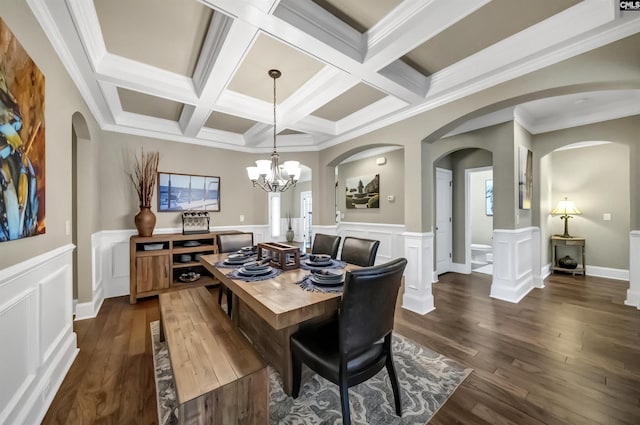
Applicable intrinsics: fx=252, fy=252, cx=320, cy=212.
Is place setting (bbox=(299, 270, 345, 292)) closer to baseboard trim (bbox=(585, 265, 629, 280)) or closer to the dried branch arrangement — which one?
the dried branch arrangement

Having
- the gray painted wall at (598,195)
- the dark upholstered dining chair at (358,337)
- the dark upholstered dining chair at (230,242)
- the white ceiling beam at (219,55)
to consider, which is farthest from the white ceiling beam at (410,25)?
the gray painted wall at (598,195)

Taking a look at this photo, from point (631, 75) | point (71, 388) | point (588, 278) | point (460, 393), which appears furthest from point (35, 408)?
point (588, 278)

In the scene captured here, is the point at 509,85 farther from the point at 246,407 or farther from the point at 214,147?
the point at 214,147

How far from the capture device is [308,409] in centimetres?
163

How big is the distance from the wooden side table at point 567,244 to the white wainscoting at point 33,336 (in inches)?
278

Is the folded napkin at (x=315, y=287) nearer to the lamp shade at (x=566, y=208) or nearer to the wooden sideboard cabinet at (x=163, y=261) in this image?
the wooden sideboard cabinet at (x=163, y=261)

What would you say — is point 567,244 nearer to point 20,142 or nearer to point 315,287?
point 315,287

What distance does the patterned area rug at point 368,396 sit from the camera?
1.56 meters

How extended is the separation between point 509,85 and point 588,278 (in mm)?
4461

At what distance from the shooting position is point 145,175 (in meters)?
3.77

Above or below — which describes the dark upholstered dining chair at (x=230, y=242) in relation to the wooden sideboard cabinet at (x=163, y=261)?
above

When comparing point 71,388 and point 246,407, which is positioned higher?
point 246,407

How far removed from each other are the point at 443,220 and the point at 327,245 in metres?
3.04

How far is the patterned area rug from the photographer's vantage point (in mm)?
1561
